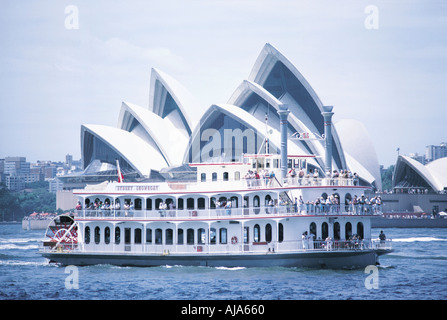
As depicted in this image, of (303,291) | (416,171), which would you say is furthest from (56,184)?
(303,291)

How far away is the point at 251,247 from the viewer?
36719 millimetres

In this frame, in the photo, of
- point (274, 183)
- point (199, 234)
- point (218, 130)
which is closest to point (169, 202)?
point (199, 234)

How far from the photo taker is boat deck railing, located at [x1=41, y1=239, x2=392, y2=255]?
3591 cm

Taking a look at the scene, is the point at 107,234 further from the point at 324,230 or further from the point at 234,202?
the point at 324,230

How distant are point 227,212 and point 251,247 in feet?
6.88

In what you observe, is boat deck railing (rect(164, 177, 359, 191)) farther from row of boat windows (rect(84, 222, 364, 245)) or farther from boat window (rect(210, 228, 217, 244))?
boat window (rect(210, 228, 217, 244))

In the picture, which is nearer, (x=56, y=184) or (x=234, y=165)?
(x=234, y=165)

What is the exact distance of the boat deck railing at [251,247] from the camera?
35906 millimetres

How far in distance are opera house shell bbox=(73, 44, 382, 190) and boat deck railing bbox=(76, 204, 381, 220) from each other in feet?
142

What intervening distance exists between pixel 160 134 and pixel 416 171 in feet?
105

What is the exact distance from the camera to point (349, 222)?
37094 millimetres

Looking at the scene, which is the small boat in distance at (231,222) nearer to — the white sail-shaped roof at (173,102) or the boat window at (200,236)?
the boat window at (200,236)

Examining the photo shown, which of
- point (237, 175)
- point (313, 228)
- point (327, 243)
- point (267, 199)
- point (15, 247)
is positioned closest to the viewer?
point (327, 243)
